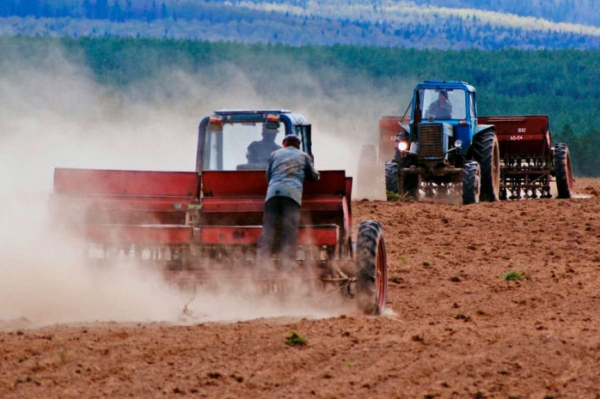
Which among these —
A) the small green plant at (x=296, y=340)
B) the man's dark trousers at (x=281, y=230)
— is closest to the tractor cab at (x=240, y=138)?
the man's dark trousers at (x=281, y=230)

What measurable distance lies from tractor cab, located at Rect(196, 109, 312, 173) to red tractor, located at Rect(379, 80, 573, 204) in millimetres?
10678

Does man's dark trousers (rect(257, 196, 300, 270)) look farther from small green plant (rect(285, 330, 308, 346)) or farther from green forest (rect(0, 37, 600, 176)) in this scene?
green forest (rect(0, 37, 600, 176))

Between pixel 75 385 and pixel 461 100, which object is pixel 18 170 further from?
pixel 75 385

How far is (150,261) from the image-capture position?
11477 millimetres

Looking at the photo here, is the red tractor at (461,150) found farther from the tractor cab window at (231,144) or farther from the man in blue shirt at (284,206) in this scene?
the man in blue shirt at (284,206)

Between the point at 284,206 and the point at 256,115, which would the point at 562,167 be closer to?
the point at 256,115

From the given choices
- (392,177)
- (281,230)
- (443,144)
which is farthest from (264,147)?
(392,177)

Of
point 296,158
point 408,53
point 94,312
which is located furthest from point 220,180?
point 408,53

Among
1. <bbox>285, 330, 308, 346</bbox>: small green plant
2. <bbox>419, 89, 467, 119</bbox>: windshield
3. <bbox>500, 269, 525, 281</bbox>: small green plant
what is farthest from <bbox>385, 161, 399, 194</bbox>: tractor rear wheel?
<bbox>285, 330, 308, 346</bbox>: small green plant

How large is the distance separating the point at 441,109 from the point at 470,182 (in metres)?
1.97

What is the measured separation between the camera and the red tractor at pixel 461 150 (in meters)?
24.1

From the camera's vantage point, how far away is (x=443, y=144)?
2394cm

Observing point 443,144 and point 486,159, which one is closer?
point 443,144

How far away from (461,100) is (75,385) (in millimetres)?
17830
